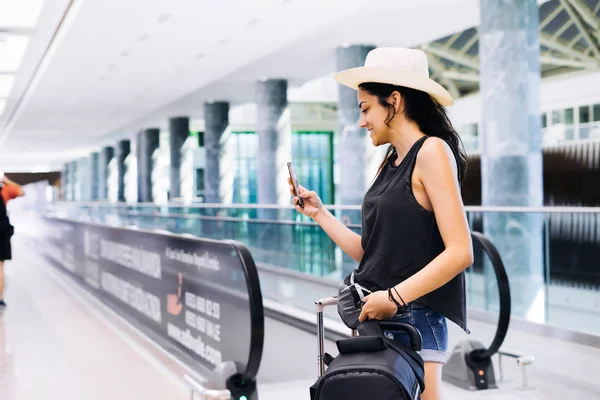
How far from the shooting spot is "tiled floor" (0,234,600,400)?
5305 millimetres

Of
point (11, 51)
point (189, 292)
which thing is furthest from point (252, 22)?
point (189, 292)

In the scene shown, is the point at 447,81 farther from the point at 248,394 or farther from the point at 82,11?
Result: the point at 248,394

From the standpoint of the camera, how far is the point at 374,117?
85.5 inches

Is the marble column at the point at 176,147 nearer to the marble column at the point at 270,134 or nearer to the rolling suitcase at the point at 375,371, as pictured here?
the marble column at the point at 270,134

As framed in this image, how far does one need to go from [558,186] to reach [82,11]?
9603 millimetres

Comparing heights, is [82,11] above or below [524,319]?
above

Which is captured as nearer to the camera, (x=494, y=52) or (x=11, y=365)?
(x=11, y=365)

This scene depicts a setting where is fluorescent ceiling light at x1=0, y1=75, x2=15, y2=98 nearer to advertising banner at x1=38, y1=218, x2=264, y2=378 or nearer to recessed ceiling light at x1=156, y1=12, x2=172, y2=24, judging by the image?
recessed ceiling light at x1=156, y1=12, x2=172, y2=24

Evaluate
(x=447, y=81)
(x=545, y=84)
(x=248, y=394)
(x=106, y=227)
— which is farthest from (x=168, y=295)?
(x=447, y=81)

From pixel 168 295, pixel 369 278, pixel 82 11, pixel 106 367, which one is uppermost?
pixel 82 11

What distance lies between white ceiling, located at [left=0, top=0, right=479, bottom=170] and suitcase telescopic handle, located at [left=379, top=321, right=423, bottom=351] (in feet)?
35.9

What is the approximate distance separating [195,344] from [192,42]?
11027 mm

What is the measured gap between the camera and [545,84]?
30.1 m

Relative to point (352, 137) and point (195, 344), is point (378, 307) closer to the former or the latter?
point (195, 344)
